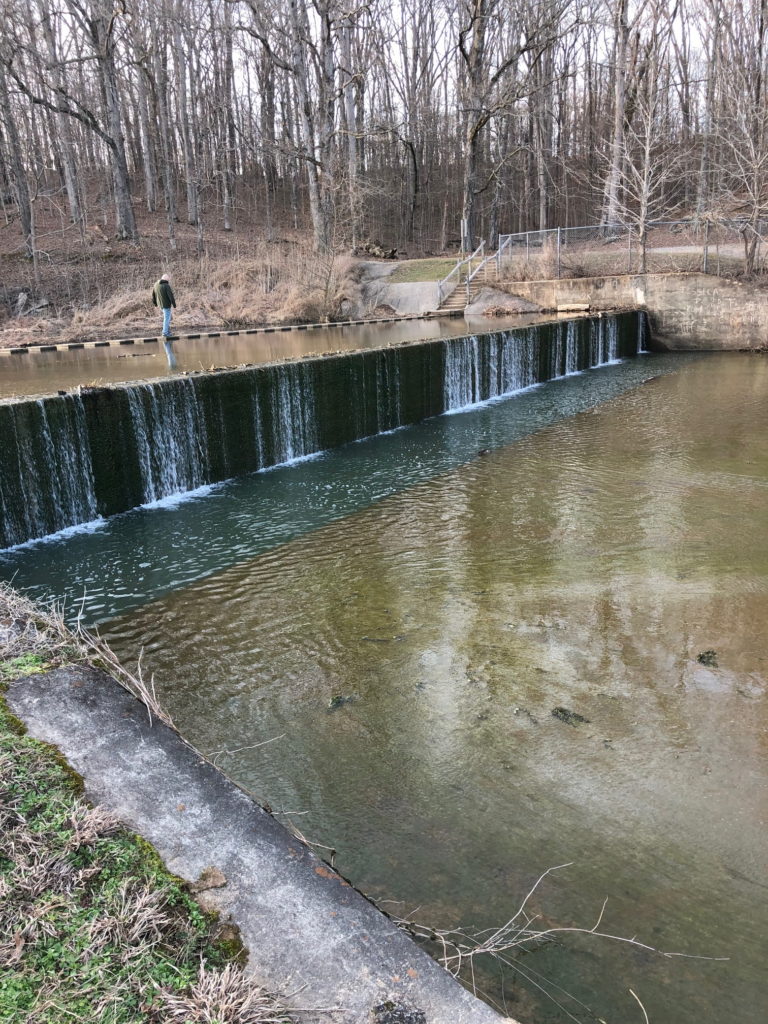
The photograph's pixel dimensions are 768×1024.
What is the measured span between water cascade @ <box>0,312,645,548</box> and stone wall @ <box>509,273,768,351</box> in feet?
30.2

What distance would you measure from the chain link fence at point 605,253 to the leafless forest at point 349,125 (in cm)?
370

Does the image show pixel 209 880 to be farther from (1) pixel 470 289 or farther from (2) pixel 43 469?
(1) pixel 470 289

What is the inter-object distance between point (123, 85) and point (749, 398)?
37552mm

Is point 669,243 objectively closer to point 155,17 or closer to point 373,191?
point 373,191

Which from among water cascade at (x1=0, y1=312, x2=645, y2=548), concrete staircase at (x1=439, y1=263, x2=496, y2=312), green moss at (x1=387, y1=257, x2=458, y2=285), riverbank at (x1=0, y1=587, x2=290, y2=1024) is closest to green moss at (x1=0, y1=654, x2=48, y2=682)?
riverbank at (x1=0, y1=587, x2=290, y2=1024)

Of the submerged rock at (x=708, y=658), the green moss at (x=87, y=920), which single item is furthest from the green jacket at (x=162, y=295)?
the green moss at (x=87, y=920)

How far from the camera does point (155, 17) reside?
112ft

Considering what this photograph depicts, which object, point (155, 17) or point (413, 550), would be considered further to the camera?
point (155, 17)

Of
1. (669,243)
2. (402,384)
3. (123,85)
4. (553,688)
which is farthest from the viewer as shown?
(123,85)

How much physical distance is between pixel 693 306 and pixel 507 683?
1975 cm

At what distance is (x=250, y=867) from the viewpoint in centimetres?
233

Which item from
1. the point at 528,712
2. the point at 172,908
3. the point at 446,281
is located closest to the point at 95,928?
the point at 172,908

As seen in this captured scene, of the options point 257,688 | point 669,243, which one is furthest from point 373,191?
point 257,688

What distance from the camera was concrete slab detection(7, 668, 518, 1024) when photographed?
1924 mm
